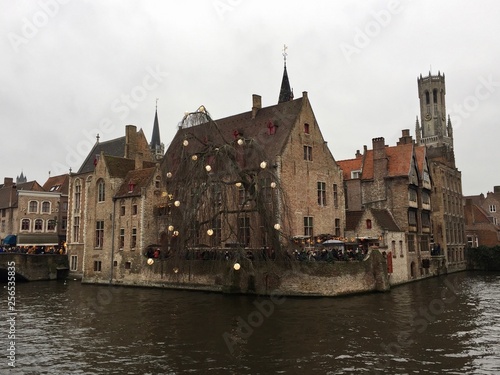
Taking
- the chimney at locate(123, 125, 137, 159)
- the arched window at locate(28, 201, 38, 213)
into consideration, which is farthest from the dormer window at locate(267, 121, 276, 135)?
the arched window at locate(28, 201, 38, 213)

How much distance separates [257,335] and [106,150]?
3929 cm

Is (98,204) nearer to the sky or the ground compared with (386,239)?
nearer to the sky

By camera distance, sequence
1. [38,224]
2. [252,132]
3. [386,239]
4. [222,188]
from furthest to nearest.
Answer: [38,224], [252,132], [386,239], [222,188]

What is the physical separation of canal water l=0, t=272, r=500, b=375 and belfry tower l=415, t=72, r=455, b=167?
99731 mm

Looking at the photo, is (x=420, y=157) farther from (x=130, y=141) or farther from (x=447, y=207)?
(x=130, y=141)

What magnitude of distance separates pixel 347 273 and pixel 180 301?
1049 cm

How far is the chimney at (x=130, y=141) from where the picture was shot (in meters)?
48.0

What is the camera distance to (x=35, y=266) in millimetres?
44344

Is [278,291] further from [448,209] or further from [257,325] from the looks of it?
[448,209]

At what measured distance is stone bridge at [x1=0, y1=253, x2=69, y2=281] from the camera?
138ft

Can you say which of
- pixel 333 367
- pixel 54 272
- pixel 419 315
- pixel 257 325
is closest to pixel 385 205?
pixel 419 315

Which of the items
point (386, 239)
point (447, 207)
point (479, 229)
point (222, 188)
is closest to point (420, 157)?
point (447, 207)

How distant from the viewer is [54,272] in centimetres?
4569

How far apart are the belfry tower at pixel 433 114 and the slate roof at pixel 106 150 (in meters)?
91.7
